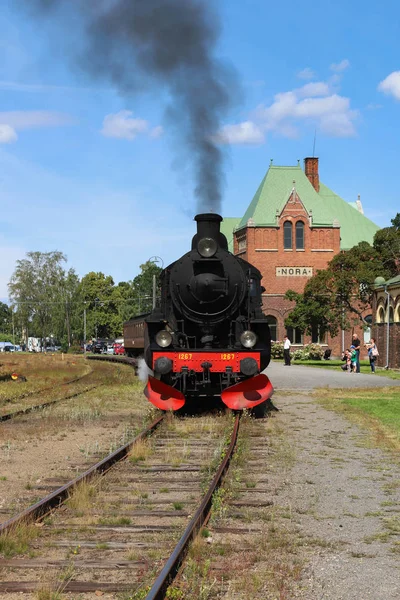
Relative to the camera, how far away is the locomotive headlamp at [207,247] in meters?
12.9

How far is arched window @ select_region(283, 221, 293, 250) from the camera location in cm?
5803

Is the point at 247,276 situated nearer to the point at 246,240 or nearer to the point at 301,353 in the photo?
the point at 301,353

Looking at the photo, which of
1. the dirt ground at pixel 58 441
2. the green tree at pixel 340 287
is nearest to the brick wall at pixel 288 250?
the green tree at pixel 340 287

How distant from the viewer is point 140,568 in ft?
16.0

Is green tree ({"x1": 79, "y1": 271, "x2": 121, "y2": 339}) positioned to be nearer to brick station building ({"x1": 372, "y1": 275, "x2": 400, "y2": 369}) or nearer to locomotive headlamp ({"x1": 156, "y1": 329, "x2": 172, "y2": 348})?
brick station building ({"x1": 372, "y1": 275, "x2": 400, "y2": 369})

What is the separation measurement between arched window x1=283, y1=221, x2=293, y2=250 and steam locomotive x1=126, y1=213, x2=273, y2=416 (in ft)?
147

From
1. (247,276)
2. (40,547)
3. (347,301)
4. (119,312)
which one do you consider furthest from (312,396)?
(119,312)

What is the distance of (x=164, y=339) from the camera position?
12977mm

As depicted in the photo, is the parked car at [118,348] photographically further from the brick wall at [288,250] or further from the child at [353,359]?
the child at [353,359]

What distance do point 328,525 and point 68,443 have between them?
5347 mm

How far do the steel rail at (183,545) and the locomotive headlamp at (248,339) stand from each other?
16.5 ft

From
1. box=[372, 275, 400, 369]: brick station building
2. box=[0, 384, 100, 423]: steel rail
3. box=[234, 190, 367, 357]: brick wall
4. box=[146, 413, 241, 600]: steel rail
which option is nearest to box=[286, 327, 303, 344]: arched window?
box=[234, 190, 367, 357]: brick wall

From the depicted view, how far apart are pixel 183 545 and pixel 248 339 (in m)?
8.03

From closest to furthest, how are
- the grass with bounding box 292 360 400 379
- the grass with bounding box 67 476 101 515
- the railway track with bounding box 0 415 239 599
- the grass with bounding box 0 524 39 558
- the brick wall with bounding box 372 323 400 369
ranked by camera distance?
the railway track with bounding box 0 415 239 599 → the grass with bounding box 0 524 39 558 → the grass with bounding box 67 476 101 515 → the grass with bounding box 292 360 400 379 → the brick wall with bounding box 372 323 400 369
